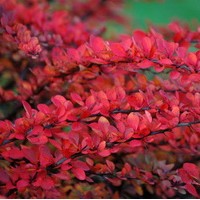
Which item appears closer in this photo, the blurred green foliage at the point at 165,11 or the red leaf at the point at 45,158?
the red leaf at the point at 45,158

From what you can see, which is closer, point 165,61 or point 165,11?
point 165,61

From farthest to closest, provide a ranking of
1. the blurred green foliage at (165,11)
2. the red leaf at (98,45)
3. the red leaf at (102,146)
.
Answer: the blurred green foliage at (165,11), the red leaf at (98,45), the red leaf at (102,146)

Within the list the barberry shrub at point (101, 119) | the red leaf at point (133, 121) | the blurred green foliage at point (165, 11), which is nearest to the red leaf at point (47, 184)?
the barberry shrub at point (101, 119)

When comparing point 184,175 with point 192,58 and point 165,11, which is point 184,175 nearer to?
point 192,58

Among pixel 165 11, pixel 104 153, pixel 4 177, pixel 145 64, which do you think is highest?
pixel 145 64

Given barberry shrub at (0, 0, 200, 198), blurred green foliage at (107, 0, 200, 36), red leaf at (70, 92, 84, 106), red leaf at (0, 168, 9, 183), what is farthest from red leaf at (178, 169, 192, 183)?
blurred green foliage at (107, 0, 200, 36)

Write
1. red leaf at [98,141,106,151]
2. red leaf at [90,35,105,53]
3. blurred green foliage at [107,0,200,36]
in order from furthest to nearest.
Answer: blurred green foliage at [107,0,200,36] → red leaf at [90,35,105,53] → red leaf at [98,141,106,151]

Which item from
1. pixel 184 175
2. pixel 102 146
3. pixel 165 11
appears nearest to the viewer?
pixel 102 146

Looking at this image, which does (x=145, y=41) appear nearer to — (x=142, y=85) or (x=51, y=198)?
(x=142, y=85)

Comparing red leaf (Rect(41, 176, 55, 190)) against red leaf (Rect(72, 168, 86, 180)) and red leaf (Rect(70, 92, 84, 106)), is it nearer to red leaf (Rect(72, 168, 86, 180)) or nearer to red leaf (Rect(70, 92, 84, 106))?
red leaf (Rect(72, 168, 86, 180))

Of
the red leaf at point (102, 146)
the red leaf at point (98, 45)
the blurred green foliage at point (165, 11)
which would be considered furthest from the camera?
the blurred green foliage at point (165, 11)

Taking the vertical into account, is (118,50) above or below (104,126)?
above

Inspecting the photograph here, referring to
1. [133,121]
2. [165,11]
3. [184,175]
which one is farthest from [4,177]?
[165,11]

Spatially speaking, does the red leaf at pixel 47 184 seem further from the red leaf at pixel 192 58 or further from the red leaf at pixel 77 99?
the red leaf at pixel 192 58
